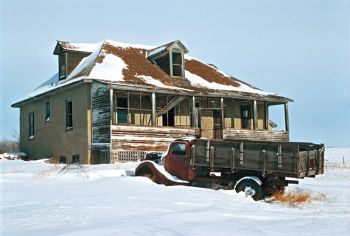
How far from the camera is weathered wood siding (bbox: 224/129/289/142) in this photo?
2828cm

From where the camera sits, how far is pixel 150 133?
24.6 meters

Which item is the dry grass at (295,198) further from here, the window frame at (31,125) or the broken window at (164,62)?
the window frame at (31,125)

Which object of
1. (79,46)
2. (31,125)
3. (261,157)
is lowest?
(261,157)

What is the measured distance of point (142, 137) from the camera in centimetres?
2425

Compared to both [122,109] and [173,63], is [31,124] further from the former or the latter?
[173,63]

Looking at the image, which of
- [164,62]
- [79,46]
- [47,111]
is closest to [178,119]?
[164,62]

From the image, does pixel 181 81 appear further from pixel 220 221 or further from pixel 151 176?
pixel 220 221

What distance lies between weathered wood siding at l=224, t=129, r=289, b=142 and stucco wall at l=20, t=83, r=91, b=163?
8.69 m

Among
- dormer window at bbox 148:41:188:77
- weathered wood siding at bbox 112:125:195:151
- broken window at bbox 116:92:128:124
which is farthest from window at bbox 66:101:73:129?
dormer window at bbox 148:41:188:77

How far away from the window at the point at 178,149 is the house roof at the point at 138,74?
9.59 m

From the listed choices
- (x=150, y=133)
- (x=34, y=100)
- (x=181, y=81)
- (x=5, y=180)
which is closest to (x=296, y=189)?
(x=5, y=180)

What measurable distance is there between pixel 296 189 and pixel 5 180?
9304 millimetres

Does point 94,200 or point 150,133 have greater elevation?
point 150,133

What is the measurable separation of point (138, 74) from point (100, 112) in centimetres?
347
